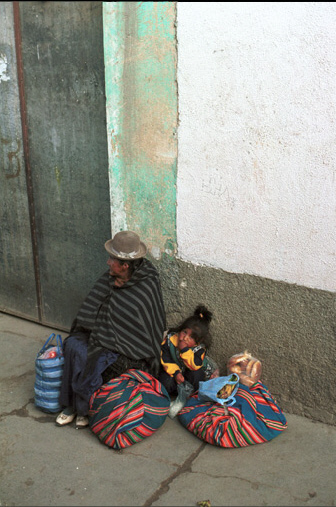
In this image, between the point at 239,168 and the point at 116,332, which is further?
the point at 116,332

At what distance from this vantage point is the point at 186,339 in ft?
11.4

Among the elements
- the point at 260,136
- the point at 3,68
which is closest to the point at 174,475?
the point at 260,136

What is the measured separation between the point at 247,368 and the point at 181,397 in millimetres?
468

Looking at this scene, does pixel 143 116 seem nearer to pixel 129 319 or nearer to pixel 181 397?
pixel 129 319

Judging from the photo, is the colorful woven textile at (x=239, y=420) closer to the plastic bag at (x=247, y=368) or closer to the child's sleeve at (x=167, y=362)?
the plastic bag at (x=247, y=368)

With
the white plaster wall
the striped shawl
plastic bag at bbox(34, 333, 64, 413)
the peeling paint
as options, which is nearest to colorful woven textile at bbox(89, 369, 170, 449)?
the striped shawl

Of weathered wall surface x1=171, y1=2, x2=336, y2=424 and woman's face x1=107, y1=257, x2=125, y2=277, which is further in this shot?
woman's face x1=107, y1=257, x2=125, y2=277

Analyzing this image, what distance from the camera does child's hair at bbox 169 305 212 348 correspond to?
3.45 meters

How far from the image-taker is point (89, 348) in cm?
331

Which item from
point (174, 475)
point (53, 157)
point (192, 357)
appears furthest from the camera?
point (53, 157)

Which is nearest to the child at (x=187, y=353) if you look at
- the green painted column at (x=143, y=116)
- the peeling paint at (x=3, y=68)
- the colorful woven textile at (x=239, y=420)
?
the colorful woven textile at (x=239, y=420)

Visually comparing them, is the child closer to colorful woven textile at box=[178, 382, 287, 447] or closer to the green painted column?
colorful woven textile at box=[178, 382, 287, 447]

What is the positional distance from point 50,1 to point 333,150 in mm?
2318

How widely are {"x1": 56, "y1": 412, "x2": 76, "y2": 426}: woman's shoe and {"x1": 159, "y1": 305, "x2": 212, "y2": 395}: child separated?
617 mm
